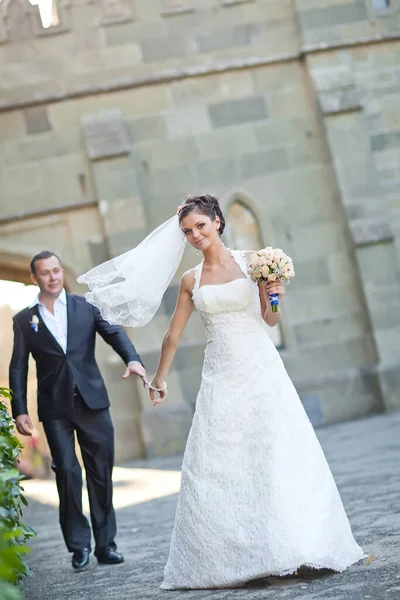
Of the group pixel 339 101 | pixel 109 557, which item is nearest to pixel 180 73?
pixel 339 101

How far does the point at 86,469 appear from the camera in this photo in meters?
6.34

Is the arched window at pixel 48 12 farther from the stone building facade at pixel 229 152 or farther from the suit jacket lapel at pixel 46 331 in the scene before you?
the suit jacket lapel at pixel 46 331

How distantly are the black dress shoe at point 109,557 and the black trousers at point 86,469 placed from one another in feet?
0.09

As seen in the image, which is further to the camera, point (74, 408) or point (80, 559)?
point (74, 408)

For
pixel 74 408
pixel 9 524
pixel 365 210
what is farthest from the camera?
pixel 365 210

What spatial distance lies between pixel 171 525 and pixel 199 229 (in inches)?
117

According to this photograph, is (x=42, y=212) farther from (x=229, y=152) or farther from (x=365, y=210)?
(x=365, y=210)

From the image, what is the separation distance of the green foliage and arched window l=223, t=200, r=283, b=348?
9093 millimetres

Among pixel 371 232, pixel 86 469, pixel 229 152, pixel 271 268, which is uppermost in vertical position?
pixel 229 152

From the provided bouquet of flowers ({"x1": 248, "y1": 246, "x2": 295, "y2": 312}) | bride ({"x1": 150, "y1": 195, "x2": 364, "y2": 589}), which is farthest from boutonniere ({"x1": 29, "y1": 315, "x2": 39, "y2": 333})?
bouquet of flowers ({"x1": 248, "y1": 246, "x2": 295, "y2": 312})

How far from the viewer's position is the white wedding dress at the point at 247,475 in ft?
15.3

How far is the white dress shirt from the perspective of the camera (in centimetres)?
644

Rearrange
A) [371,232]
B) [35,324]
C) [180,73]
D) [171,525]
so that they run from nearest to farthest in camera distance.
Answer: [35,324], [171,525], [371,232], [180,73]

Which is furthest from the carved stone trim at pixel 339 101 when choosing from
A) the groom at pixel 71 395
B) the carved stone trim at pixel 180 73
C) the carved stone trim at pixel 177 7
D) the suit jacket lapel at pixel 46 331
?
the suit jacket lapel at pixel 46 331
